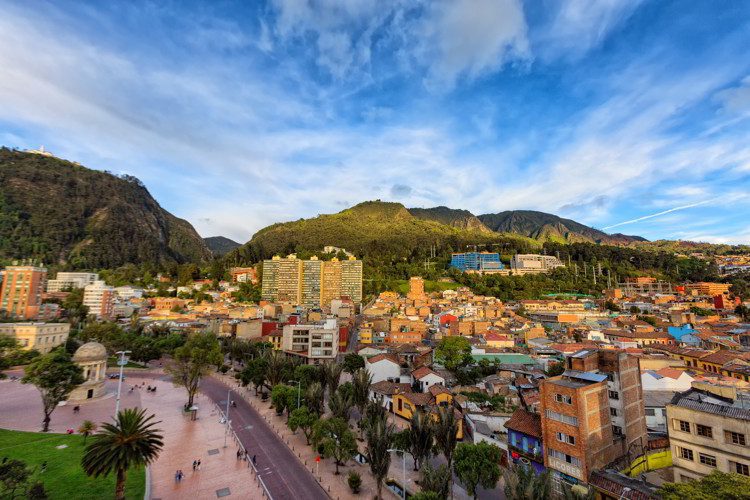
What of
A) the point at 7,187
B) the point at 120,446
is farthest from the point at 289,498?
the point at 7,187

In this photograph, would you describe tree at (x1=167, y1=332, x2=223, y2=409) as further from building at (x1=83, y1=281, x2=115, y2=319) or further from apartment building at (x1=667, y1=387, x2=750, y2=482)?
building at (x1=83, y1=281, x2=115, y2=319)

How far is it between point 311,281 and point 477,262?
222ft

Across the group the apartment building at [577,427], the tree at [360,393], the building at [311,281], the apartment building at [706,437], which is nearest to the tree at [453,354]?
the tree at [360,393]

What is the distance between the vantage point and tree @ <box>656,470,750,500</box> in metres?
14.2

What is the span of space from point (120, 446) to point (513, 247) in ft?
547

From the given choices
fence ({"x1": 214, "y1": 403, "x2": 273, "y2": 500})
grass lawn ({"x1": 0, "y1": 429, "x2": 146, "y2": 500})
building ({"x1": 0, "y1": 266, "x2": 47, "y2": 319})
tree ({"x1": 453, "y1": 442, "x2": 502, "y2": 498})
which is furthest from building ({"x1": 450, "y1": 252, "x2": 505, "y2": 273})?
building ({"x1": 0, "y1": 266, "x2": 47, "y2": 319})

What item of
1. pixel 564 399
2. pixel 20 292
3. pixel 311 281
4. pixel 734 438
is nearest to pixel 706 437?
pixel 734 438

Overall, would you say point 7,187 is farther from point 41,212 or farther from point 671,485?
point 671,485

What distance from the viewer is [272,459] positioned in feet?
102

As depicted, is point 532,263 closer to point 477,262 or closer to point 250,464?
point 477,262

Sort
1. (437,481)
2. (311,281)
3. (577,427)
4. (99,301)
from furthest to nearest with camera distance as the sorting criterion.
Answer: (311,281)
(99,301)
(577,427)
(437,481)

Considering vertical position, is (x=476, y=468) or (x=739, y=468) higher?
(x=739, y=468)


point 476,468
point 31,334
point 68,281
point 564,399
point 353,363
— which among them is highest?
point 68,281

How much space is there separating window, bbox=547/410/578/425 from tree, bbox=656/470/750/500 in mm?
7160
